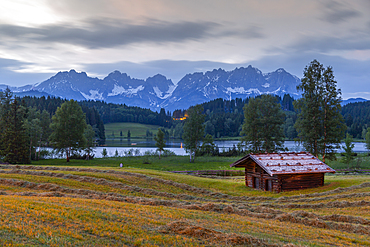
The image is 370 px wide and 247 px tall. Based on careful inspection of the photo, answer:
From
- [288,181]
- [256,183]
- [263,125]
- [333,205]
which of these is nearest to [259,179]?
[256,183]

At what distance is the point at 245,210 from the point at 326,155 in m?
38.8

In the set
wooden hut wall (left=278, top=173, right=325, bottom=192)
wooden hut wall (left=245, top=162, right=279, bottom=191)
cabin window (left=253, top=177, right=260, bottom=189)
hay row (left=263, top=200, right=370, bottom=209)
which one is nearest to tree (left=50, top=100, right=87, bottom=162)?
wooden hut wall (left=245, top=162, right=279, bottom=191)

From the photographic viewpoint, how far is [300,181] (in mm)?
33531

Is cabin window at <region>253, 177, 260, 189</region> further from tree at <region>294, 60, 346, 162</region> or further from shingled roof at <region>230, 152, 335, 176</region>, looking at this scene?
tree at <region>294, 60, 346, 162</region>

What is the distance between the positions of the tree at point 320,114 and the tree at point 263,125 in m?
10.9

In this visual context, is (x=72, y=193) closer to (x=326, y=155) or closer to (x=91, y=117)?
(x=326, y=155)

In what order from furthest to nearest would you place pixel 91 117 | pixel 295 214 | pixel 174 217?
1. pixel 91 117
2. pixel 295 214
3. pixel 174 217

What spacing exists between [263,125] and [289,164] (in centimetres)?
3384

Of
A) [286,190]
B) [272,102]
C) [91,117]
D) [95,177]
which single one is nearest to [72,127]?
[95,177]

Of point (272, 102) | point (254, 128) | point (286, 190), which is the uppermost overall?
point (272, 102)

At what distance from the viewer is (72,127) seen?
74.7 meters

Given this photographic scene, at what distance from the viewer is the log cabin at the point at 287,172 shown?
108 feet

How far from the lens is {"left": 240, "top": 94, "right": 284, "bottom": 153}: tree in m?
65.2

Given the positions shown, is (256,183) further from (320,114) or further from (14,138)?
(14,138)
